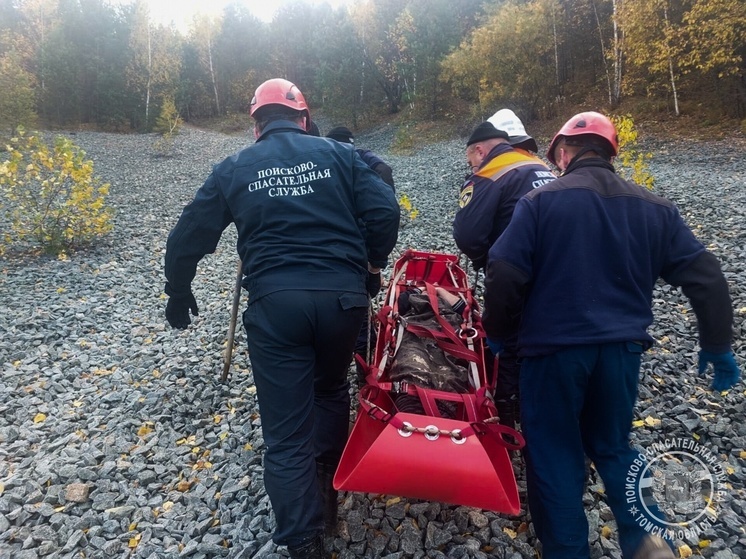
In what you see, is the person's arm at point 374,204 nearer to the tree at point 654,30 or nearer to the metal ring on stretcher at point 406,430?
the metal ring on stretcher at point 406,430

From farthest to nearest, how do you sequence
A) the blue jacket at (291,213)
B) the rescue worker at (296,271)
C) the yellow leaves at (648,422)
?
the yellow leaves at (648,422) → the blue jacket at (291,213) → the rescue worker at (296,271)

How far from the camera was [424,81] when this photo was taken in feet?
A: 103

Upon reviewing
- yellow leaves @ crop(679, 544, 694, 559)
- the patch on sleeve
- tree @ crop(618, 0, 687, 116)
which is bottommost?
yellow leaves @ crop(679, 544, 694, 559)

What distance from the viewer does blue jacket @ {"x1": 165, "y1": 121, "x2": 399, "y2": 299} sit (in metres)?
2.48

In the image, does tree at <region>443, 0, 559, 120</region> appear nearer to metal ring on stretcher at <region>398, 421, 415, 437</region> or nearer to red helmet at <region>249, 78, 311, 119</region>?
Result: red helmet at <region>249, 78, 311, 119</region>

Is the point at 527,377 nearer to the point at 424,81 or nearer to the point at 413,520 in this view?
the point at 413,520

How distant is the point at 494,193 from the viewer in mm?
3113

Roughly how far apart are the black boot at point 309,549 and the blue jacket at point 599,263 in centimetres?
141

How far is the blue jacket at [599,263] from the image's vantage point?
2143 mm

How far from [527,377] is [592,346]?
1.20 feet

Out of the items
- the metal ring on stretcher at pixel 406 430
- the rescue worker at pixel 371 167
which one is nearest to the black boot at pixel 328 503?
the metal ring on stretcher at pixel 406 430

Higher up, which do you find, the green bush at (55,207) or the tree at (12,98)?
the tree at (12,98)

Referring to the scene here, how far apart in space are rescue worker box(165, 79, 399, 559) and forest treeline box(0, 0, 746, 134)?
60.7ft

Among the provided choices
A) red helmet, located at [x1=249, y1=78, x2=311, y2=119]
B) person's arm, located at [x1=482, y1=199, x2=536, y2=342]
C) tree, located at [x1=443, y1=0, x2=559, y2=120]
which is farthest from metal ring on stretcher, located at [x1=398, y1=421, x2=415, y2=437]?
tree, located at [x1=443, y1=0, x2=559, y2=120]
